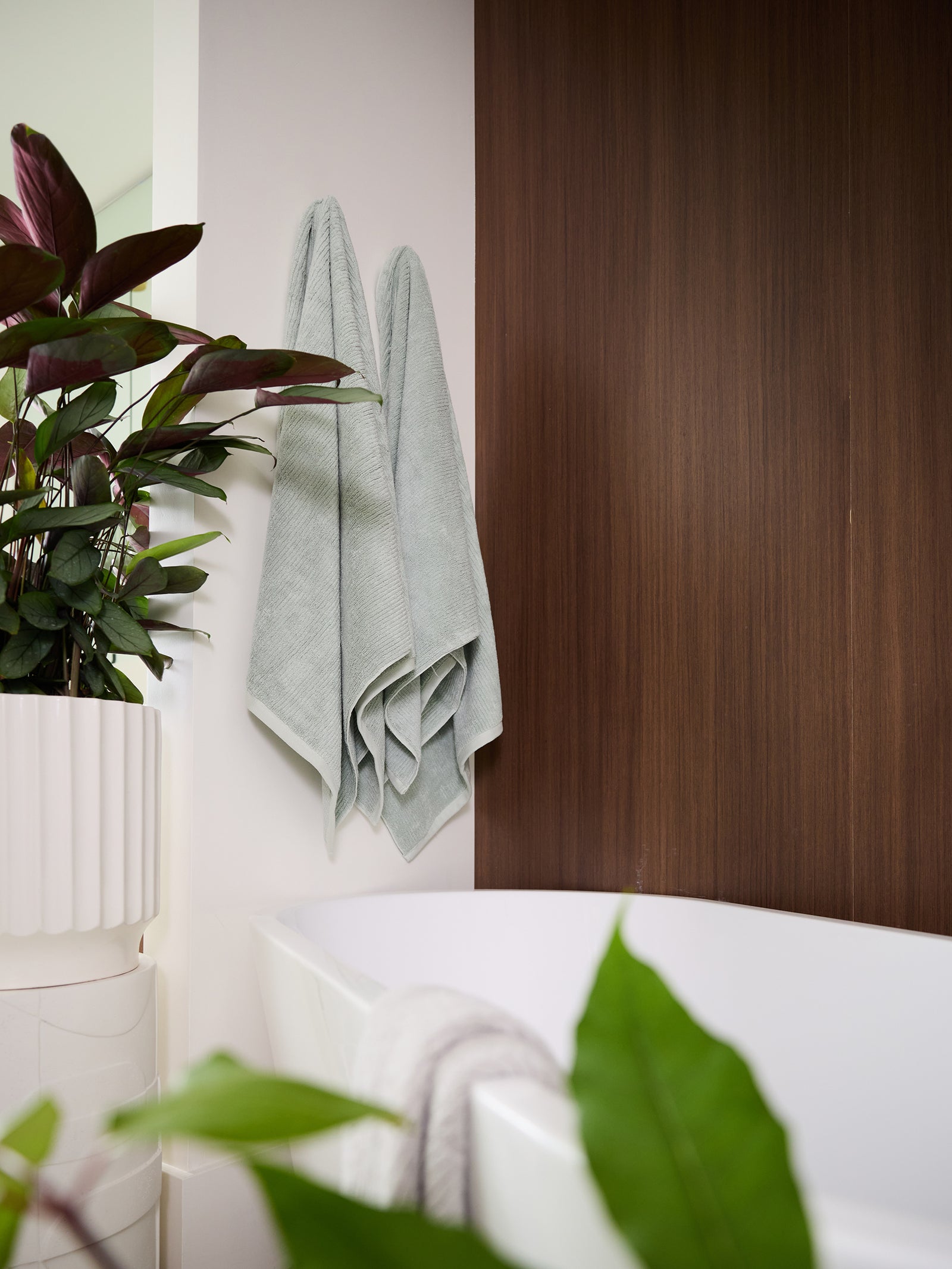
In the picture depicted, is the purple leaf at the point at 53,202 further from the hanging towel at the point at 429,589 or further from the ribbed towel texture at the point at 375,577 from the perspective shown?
the hanging towel at the point at 429,589

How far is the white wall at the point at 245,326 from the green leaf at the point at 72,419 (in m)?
0.35

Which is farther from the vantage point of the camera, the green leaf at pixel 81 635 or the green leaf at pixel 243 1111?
the green leaf at pixel 81 635

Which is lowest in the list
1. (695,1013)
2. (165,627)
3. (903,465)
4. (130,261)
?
(695,1013)

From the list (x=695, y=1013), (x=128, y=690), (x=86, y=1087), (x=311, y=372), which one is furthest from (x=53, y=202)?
(x=695, y=1013)

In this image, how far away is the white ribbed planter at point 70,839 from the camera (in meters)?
0.96

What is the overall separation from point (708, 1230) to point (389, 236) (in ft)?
5.79

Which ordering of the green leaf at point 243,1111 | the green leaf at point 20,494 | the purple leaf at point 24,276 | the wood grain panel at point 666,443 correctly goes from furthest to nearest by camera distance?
the wood grain panel at point 666,443
the green leaf at point 20,494
the purple leaf at point 24,276
the green leaf at point 243,1111

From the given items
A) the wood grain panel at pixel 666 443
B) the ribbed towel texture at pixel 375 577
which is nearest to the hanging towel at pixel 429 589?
Answer: the ribbed towel texture at pixel 375 577

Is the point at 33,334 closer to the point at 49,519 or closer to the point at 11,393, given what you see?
the point at 49,519

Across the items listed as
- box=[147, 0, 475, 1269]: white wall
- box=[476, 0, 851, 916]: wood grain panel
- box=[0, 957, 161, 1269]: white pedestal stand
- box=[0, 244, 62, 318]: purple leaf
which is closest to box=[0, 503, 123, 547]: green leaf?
box=[0, 244, 62, 318]: purple leaf

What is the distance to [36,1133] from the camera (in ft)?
0.52

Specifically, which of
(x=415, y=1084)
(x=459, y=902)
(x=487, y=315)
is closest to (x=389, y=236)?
(x=487, y=315)

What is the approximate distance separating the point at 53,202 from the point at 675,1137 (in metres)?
1.09

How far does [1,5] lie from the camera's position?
2.12 metres
